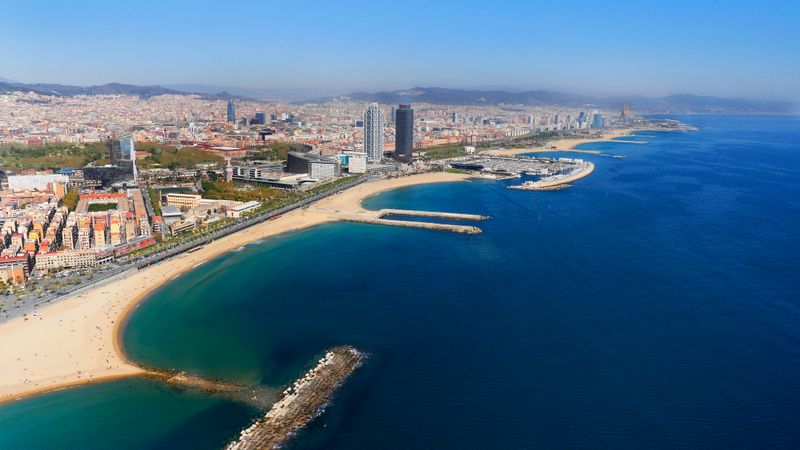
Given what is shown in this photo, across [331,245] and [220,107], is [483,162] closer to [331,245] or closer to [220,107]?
[331,245]

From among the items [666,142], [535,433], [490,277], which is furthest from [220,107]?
[535,433]

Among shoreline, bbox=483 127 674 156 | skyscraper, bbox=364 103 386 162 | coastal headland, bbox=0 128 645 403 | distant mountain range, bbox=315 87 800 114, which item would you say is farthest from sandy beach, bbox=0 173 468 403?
distant mountain range, bbox=315 87 800 114

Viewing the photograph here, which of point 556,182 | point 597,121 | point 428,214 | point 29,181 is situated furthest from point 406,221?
point 597,121

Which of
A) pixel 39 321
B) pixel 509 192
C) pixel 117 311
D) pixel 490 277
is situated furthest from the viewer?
pixel 509 192

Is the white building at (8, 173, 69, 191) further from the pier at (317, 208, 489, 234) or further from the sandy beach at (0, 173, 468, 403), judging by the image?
the sandy beach at (0, 173, 468, 403)

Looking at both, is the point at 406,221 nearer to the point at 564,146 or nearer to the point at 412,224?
the point at 412,224

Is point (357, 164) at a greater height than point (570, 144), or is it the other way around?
point (570, 144)
